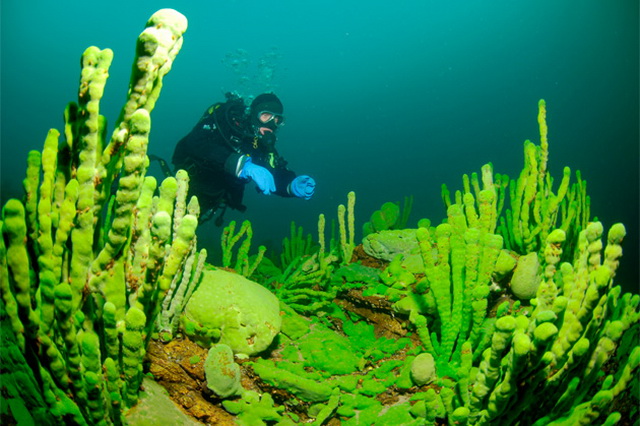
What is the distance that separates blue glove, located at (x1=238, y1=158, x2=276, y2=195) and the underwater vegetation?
1519 millimetres

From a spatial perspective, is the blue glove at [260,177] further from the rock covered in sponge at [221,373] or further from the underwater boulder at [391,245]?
the rock covered in sponge at [221,373]

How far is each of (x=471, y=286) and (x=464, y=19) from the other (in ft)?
236

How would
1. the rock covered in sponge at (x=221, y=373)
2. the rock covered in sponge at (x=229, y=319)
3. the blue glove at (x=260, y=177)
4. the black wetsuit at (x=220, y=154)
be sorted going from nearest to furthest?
the rock covered in sponge at (x=221, y=373) < the rock covered in sponge at (x=229, y=319) < the blue glove at (x=260, y=177) < the black wetsuit at (x=220, y=154)

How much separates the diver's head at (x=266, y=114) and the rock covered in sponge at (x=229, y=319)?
4.04 meters

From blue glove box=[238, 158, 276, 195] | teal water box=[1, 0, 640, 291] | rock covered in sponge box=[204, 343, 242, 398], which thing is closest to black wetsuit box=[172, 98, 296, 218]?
blue glove box=[238, 158, 276, 195]

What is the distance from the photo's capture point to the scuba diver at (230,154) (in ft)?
15.1

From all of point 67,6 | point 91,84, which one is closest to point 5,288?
point 91,84

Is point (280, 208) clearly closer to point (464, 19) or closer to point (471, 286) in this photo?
point (464, 19)

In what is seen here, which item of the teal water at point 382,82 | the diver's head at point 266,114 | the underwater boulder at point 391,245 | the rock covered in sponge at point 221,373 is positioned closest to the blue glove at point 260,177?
the underwater boulder at point 391,245

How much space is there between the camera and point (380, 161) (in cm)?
8512

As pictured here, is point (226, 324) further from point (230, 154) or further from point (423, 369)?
point (230, 154)

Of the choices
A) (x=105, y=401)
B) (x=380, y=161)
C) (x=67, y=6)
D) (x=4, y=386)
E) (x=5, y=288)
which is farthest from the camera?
(x=380, y=161)

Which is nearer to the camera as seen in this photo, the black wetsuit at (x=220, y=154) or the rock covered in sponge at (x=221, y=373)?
the rock covered in sponge at (x=221, y=373)

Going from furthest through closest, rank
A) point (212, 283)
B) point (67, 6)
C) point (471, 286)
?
point (67, 6) → point (212, 283) → point (471, 286)
